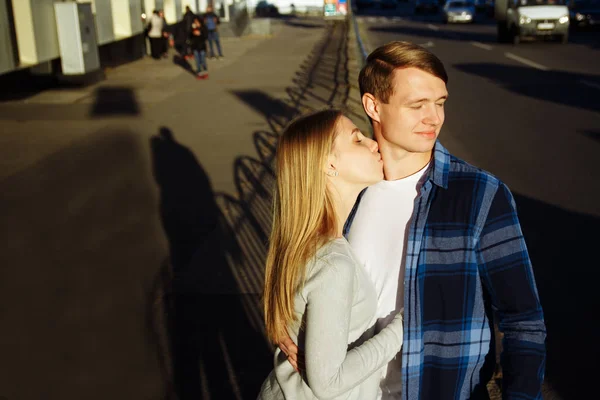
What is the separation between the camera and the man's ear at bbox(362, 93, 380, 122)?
2438mm

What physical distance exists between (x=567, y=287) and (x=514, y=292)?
4161 mm

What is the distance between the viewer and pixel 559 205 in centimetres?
820

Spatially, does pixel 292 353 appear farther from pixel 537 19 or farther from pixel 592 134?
pixel 537 19

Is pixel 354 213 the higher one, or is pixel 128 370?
pixel 354 213

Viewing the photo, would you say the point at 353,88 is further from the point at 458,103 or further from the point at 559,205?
the point at 559,205

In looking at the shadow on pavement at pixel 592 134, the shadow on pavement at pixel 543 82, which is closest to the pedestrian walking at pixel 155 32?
the shadow on pavement at pixel 543 82

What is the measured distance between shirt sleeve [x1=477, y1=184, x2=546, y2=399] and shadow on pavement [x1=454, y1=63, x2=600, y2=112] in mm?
13112

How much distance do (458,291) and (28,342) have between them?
397cm

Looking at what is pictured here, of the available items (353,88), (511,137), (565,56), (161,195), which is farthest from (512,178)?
(565,56)

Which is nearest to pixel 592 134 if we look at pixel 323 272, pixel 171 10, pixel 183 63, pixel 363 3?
pixel 323 272

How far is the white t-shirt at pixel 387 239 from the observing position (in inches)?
88.4

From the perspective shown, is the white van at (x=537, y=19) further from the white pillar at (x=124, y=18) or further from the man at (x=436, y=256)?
the man at (x=436, y=256)

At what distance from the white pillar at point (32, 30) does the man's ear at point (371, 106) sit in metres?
16.3

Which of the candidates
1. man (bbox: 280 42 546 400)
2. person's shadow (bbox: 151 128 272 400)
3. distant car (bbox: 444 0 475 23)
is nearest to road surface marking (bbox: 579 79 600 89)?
person's shadow (bbox: 151 128 272 400)
